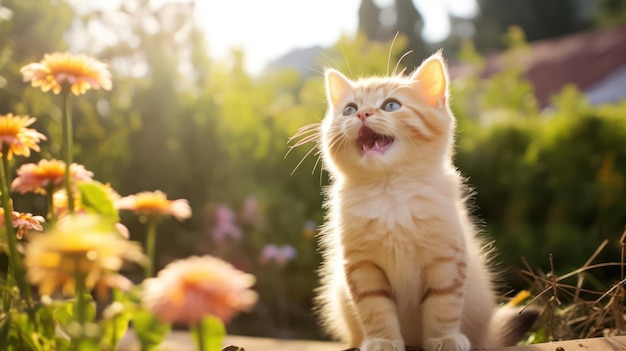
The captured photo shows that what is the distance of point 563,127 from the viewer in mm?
4285

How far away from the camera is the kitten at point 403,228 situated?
1.38 metres

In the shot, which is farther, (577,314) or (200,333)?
(577,314)

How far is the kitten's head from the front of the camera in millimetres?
1458

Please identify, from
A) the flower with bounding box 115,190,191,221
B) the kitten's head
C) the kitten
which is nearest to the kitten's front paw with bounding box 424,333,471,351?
the kitten

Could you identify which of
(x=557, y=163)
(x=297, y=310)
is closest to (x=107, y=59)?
(x=297, y=310)

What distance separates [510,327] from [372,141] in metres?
0.63

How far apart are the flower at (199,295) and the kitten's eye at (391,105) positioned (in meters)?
0.93

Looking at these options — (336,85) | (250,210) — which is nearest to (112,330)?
(336,85)

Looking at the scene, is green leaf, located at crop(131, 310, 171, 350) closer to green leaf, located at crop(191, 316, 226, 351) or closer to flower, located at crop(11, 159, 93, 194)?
green leaf, located at crop(191, 316, 226, 351)

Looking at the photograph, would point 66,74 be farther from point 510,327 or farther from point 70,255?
point 510,327

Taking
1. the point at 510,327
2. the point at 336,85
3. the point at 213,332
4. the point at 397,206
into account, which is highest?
the point at 336,85

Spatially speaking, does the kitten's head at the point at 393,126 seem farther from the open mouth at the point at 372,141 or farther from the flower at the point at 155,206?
the flower at the point at 155,206

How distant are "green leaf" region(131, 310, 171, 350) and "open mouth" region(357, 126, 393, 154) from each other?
71cm

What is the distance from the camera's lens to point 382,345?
131 centimetres
